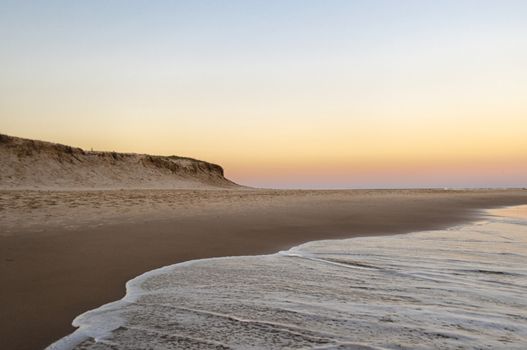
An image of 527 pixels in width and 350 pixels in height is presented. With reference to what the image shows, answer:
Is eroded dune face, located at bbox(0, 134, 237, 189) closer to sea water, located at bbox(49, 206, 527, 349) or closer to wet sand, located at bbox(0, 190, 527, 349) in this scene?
wet sand, located at bbox(0, 190, 527, 349)

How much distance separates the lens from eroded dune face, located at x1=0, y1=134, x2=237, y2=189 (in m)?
33.6

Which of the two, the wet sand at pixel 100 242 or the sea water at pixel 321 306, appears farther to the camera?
the wet sand at pixel 100 242

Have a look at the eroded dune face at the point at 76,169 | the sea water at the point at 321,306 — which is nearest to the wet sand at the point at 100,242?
the sea water at the point at 321,306

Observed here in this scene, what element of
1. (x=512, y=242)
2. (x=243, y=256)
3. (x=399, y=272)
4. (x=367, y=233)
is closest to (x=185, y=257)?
(x=243, y=256)

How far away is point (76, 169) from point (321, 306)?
38.6 meters

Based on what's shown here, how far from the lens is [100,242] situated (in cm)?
831

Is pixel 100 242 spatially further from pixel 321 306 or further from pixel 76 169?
pixel 76 169

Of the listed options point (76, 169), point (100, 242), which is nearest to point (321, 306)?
point (100, 242)

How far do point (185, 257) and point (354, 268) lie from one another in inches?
113

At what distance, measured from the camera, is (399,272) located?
5.93 m

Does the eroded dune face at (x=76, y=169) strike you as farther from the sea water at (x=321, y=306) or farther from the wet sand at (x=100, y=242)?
the sea water at (x=321, y=306)

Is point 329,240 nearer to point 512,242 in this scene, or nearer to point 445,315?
point 512,242

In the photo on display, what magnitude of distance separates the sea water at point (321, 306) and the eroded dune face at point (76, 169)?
28.9 metres

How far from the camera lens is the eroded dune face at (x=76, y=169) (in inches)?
1323
